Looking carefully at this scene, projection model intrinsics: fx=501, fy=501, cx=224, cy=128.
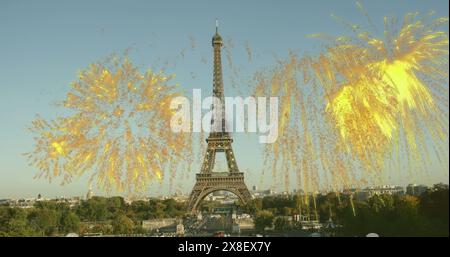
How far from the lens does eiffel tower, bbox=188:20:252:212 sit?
40531 millimetres

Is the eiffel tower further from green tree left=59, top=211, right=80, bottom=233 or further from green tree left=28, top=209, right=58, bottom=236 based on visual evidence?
green tree left=28, top=209, right=58, bottom=236

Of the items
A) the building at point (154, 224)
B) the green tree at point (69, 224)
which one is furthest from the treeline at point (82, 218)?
the building at point (154, 224)

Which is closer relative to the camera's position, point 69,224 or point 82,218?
point 69,224

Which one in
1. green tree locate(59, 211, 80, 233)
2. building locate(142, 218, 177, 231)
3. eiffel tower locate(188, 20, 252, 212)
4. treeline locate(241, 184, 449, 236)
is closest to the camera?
treeline locate(241, 184, 449, 236)

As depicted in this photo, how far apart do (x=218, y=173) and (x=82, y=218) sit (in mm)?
12446

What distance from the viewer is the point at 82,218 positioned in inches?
1695

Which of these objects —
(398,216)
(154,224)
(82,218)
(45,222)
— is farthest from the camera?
(82,218)

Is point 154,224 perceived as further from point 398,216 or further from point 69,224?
point 398,216

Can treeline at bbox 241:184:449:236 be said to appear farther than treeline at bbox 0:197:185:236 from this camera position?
No

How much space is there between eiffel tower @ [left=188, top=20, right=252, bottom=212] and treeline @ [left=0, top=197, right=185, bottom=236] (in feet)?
19.9

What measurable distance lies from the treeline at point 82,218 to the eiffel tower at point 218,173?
19.9ft

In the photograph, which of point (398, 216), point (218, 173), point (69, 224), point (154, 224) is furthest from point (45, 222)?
point (398, 216)

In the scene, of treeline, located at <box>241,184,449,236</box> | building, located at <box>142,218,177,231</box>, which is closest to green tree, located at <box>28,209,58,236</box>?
building, located at <box>142,218,177,231</box>

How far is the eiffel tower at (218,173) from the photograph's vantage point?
40.5 meters
